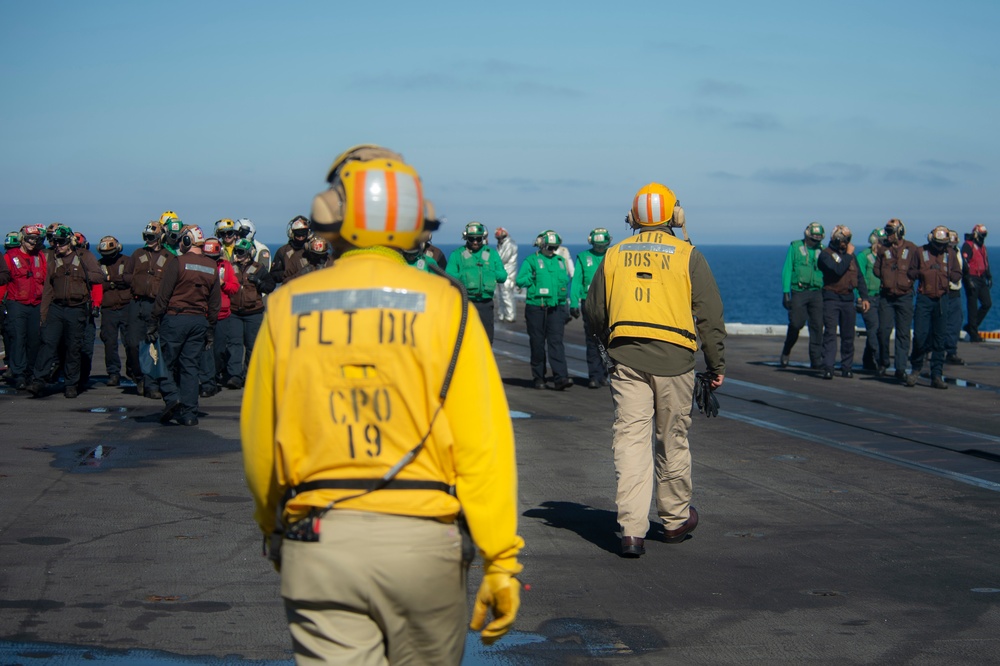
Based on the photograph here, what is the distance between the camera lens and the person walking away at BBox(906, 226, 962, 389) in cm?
1625

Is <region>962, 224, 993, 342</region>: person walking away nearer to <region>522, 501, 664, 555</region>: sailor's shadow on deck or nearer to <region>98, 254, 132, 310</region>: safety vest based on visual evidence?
<region>98, 254, 132, 310</region>: safety vest

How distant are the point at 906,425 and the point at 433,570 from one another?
11009 mm

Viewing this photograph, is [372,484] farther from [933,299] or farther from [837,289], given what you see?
[837,289]

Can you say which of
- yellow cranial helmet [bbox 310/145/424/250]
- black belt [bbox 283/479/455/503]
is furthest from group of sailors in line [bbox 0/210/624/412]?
black belt [bbox 283/479/455/503]

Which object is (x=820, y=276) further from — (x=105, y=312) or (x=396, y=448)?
(x=396, y=448)

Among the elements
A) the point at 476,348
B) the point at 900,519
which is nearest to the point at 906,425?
the point at 900,519

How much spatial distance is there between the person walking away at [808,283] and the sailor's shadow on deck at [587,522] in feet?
34.4

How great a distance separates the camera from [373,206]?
3205 millimetres

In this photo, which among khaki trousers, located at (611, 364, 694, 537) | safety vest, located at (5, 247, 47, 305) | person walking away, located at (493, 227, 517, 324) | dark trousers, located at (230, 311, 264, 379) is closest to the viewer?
khaki trousers, located at (611, 364, 694, 537)

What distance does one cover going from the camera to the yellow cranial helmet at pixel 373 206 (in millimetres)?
3207

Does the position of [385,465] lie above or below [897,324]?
above

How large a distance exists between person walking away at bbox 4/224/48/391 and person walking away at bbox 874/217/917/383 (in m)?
11.8

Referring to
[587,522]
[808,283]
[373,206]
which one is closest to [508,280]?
[808,283]

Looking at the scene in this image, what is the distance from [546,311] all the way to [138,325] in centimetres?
540
